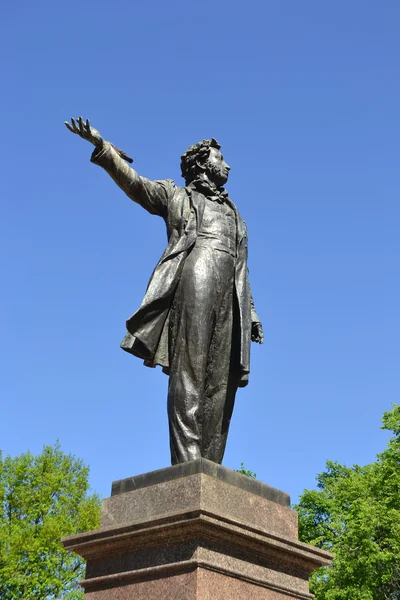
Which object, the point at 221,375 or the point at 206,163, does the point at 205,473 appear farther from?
the point at 206,163

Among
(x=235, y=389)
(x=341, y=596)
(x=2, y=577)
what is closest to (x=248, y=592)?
(x=235, y=389)

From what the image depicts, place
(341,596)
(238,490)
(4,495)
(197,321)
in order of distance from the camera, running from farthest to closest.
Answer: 1. (4,495)
2. (341,596)
3. (197,321)
4. (238,490)

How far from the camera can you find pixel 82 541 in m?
5.95

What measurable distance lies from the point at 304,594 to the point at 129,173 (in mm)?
4000

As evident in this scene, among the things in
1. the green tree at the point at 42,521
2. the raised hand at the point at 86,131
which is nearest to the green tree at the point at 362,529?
the green tree at the point at 42,521

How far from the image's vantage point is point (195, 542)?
205 inches

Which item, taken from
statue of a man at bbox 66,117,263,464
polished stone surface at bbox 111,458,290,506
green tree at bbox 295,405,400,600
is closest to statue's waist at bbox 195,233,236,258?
statue of a man at bbox 66,117,263,464

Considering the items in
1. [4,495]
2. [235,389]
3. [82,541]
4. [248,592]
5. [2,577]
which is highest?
[4,495]

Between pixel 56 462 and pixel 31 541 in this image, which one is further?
pixel 56 462

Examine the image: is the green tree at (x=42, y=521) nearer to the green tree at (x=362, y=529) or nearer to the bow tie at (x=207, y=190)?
the green tree at (x=362, y=529)

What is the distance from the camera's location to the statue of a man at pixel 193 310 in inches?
256

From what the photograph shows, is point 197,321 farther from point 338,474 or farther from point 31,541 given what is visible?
point 338,474

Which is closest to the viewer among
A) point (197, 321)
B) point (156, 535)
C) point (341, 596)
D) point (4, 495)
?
point (156, 535)

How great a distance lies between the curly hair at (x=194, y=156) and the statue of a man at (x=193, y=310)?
27 cm
